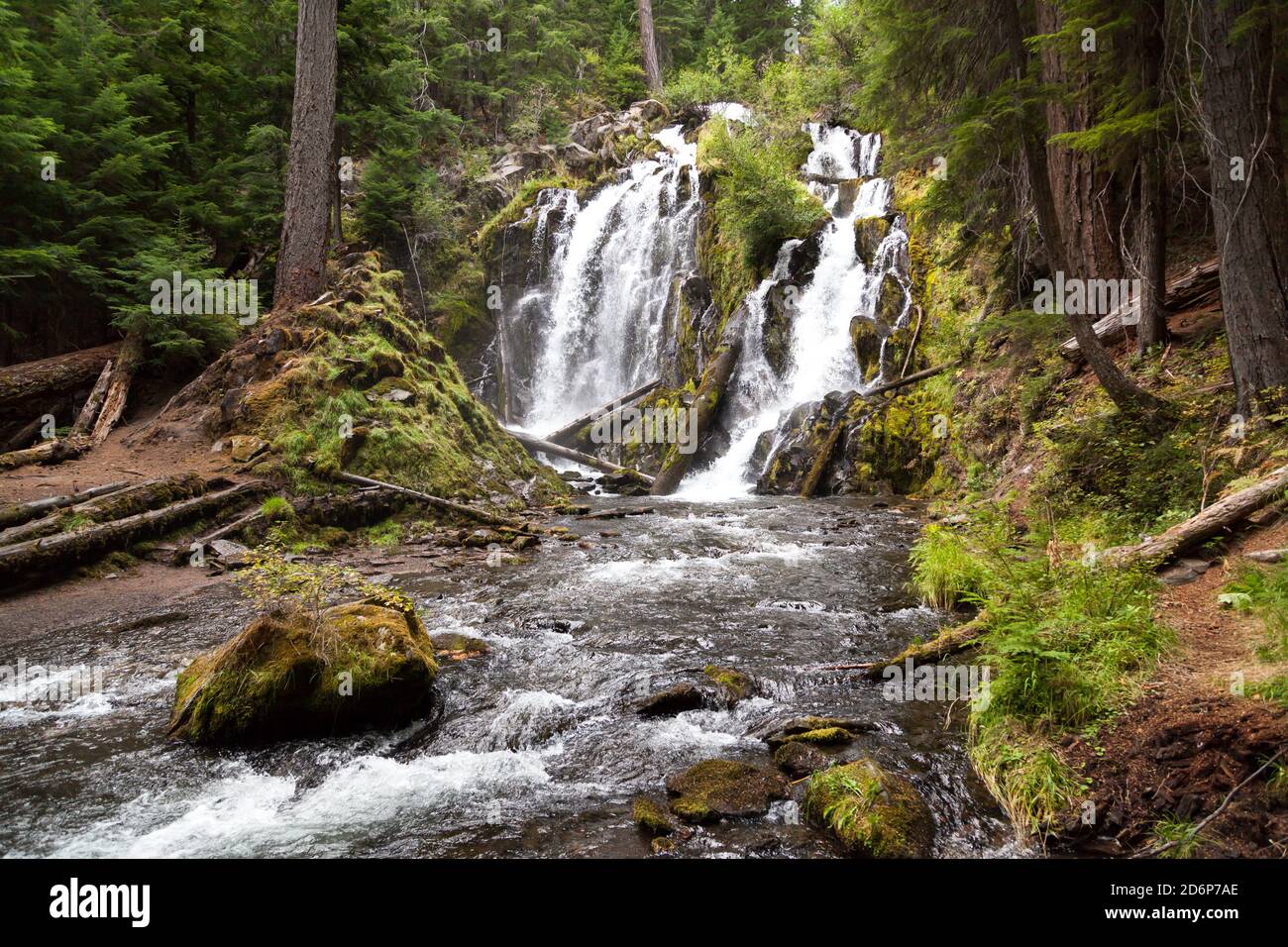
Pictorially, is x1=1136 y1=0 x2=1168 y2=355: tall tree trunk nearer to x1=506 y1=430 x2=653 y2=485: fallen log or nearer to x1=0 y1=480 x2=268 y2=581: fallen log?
x1=506 y1=430 x2=653 y2=485: fallen log

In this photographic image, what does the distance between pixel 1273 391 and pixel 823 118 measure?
28252mm

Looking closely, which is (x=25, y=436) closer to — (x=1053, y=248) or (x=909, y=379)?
(x=1053, y=248)

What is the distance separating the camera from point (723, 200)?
23.1 metres

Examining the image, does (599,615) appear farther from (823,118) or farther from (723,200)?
(823,118)

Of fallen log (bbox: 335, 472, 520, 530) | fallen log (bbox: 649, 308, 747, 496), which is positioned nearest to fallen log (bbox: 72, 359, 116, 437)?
fallen log (bbox: 335, 472, 520, 530)

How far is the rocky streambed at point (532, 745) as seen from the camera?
386 cm

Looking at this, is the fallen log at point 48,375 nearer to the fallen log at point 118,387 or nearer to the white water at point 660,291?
the fallen log at point 118,387

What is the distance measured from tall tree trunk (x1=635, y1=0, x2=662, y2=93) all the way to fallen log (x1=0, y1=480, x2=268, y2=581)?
35781 millimetres

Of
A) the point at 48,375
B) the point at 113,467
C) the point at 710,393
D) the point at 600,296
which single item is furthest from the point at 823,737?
the point at 600,296

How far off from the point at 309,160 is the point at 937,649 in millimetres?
15385

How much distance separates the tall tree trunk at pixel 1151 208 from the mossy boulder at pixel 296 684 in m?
9.74

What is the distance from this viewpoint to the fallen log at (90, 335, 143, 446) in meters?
13.0

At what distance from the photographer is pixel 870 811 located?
3756mm
